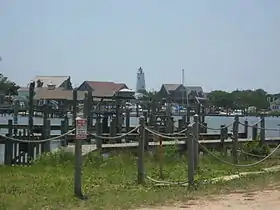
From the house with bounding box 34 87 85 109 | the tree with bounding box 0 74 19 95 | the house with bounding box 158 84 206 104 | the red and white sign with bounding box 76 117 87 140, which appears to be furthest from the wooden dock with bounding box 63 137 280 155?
the tree with bounding box 0 74 19 95

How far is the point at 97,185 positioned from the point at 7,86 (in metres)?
90.3

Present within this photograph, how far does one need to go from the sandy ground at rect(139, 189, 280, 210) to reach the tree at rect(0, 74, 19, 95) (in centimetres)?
8712

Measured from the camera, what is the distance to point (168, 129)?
1405 inches

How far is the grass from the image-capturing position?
9.92m

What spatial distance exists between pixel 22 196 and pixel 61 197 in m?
0.67

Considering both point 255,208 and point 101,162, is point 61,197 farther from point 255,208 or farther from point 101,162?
point 101,162

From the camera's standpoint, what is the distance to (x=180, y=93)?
9825cm

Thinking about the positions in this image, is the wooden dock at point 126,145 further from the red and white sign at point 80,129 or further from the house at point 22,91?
the house at point 22,91

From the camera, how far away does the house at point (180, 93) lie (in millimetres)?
89162

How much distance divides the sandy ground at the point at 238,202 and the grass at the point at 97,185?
0.48m

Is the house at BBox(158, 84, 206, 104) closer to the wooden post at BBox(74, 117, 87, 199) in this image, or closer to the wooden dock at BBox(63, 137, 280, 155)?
the wooden dock at BBox(63, 137, 280, 155)

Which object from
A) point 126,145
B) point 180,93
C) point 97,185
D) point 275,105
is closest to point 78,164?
point 97,185

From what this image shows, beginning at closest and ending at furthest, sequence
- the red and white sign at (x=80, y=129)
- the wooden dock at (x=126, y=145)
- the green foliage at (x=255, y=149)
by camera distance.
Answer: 1. the red and white sign at (x=80, y=129)
2. the wooden dock at (x=126, y=145)
3. the green foliage at (x=255, y=149)

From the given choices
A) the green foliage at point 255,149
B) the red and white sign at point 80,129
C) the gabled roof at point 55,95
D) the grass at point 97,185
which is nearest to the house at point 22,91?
the gabled roof at point 55,95
